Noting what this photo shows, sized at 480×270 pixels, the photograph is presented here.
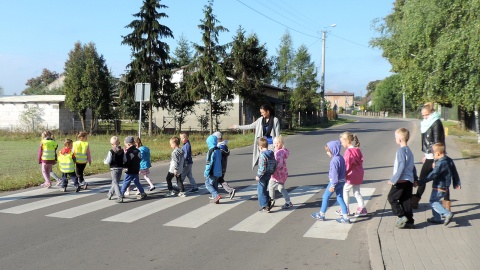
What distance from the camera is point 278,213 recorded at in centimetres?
783

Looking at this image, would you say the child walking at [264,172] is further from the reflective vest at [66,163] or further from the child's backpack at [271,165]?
the reflective vest at [66,163]

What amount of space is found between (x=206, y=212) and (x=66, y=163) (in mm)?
4106

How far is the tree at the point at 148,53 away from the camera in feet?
103

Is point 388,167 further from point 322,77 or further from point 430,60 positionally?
point 322,77

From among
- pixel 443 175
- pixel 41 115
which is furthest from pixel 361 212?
pixel 41 115

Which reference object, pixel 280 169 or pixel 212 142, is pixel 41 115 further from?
pixel 280 169

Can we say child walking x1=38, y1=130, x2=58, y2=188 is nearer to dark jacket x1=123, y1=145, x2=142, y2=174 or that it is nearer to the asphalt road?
the asphalt road

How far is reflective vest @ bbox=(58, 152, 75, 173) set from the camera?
1005cm

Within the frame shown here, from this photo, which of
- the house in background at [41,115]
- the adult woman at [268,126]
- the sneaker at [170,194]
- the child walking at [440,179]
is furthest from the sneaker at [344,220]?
the house in background at [41,115]

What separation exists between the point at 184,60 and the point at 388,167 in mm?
52738

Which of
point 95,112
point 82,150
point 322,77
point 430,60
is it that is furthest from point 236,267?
point 322,77

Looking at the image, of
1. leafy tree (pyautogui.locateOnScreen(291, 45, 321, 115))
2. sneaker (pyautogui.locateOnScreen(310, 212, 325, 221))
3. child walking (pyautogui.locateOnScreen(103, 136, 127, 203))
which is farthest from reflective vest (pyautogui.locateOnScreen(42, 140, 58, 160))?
leafy tree (pyautogui.locateOnScreen(291, 45, 321, 115))

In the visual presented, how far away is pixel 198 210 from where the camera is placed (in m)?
8.05

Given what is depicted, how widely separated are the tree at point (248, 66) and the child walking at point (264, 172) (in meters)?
23.1
